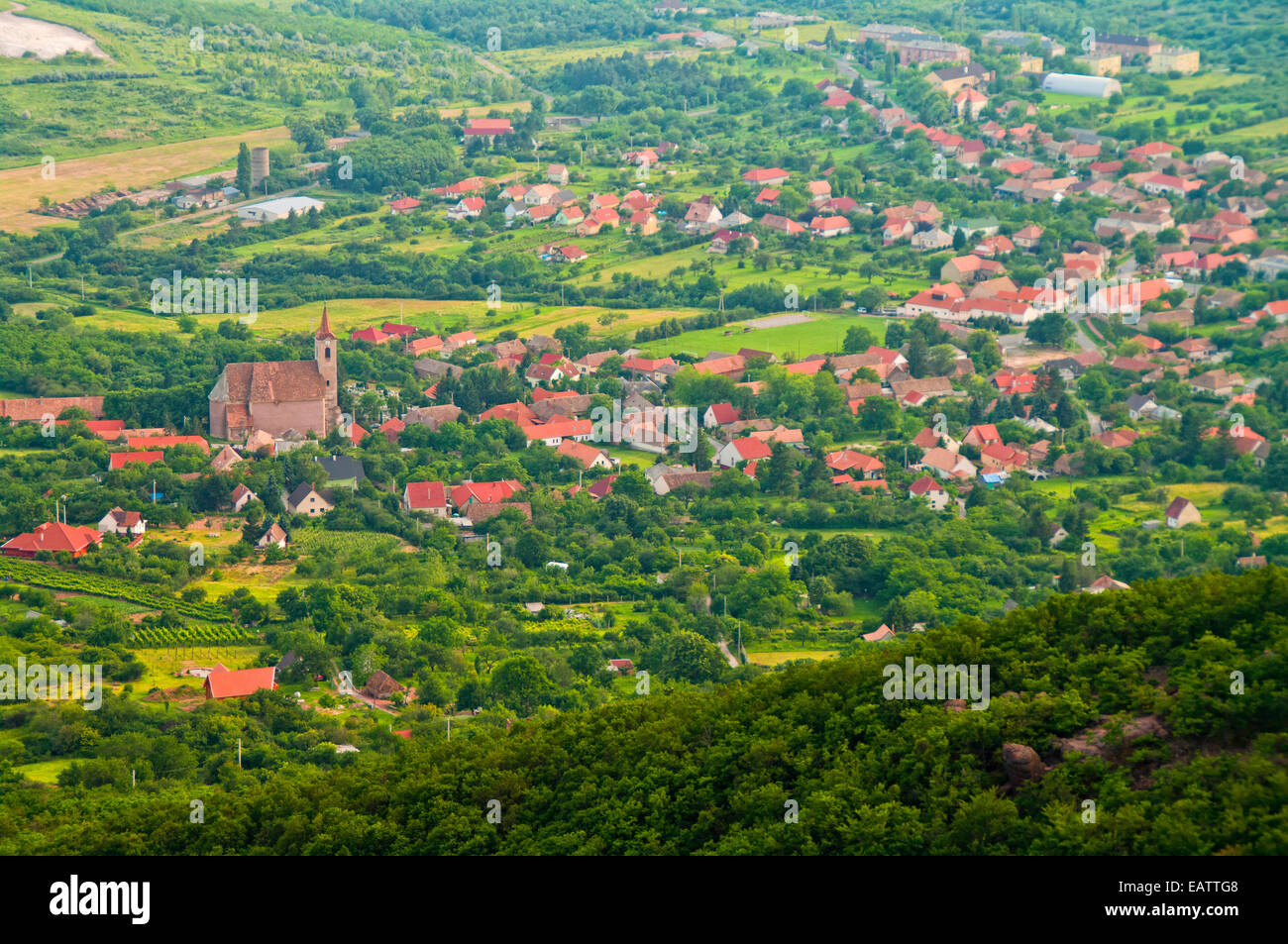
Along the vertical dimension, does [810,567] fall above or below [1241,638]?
below

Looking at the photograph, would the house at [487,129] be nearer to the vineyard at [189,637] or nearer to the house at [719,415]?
the house at [719,415]

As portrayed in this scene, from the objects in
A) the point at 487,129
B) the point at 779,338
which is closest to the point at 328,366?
the point at 779,338

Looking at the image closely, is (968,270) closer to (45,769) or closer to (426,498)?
(426,498)

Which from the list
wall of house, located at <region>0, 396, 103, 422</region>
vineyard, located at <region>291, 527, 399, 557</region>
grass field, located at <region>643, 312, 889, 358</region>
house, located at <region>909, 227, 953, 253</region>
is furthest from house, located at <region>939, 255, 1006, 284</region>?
wall of house, located at <region>0, 396, 103, 422</region>

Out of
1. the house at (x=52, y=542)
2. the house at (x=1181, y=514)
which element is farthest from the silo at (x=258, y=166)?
the house at (x=1181, y=514)

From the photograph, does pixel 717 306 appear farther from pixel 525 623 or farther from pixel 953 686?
pixel 953 686

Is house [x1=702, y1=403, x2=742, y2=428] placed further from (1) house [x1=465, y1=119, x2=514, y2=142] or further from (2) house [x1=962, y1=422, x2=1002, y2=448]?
(1) house [x1=465, y1=119, x2=514, y2=142]
